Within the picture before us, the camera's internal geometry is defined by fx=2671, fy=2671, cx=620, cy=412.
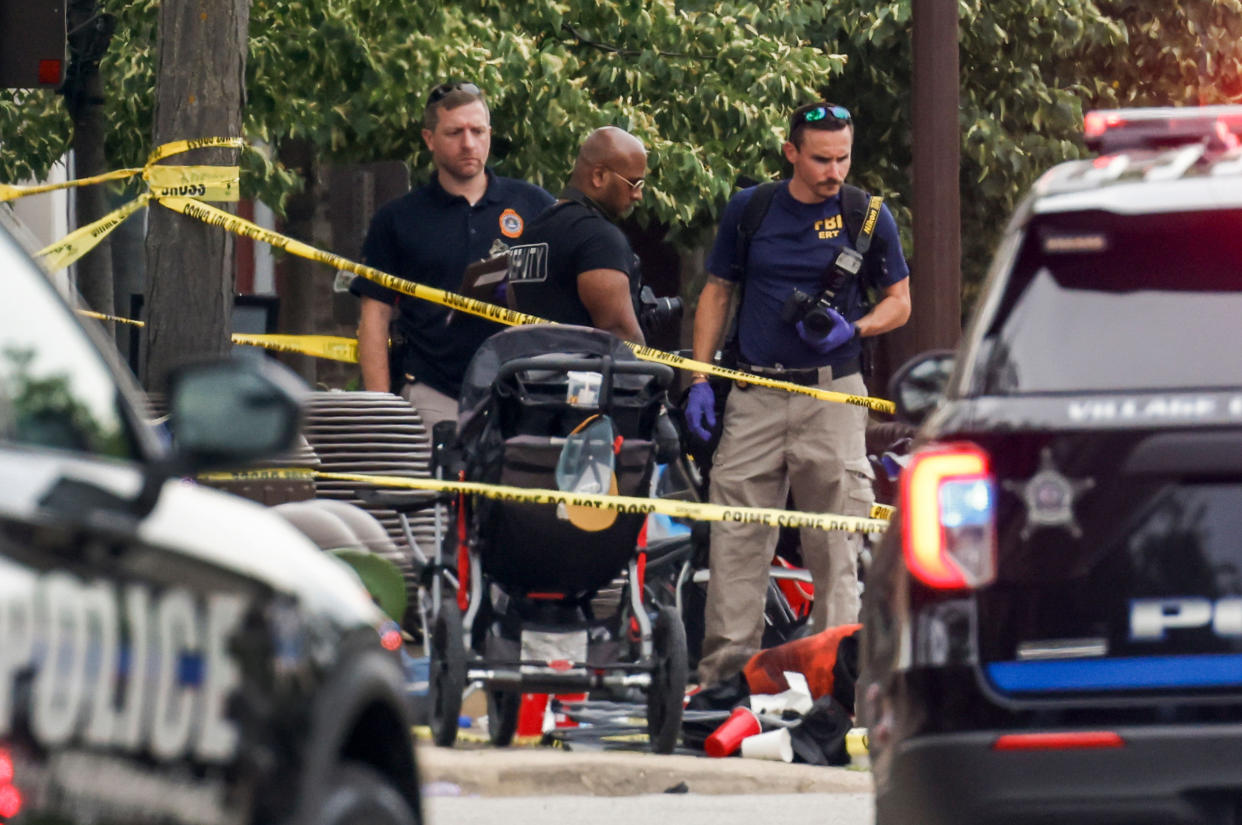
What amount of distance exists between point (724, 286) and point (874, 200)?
0.60m

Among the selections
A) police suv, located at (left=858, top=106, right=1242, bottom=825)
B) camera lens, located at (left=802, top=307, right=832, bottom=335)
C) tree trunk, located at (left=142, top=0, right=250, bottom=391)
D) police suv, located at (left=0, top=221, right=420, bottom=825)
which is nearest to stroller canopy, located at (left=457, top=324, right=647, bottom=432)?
camera lens, located at (left=802, top=307, right=832, bottom=335)

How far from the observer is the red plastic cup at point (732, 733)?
26.0 ft

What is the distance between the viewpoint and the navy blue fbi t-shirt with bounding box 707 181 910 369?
912 cm

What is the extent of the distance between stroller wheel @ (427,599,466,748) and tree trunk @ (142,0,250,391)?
1.59 metres

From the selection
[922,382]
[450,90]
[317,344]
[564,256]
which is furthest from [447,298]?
[922,382]

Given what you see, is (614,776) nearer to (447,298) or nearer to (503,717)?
(503,717)

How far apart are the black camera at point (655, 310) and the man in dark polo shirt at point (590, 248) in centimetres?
92

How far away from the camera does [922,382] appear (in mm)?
5555

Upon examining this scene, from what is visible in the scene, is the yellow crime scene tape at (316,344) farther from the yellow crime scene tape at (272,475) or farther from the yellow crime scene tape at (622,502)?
the yellow crime scene tape at (272,475)

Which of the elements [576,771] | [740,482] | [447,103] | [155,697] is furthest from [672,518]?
[155,697]

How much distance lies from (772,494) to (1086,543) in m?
4.94

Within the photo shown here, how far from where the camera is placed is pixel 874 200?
9281 mm

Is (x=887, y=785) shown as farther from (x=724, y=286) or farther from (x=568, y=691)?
(x=724, y=286)

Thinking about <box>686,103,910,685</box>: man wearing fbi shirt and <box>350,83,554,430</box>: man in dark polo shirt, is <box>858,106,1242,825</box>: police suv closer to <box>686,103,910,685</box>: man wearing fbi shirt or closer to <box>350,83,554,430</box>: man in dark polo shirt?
<box>686,103,910,685</box>: man wearing fbi shirt
